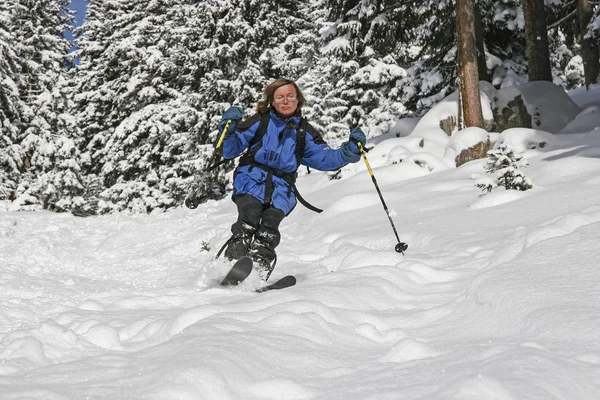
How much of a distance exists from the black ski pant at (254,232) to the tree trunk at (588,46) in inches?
448

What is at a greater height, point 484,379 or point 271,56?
point 271,56

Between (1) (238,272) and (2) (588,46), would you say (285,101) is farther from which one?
(2) (588,46)

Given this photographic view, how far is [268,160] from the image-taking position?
534 cm

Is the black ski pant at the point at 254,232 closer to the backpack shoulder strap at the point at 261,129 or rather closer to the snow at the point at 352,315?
the snow at the point at 352,315

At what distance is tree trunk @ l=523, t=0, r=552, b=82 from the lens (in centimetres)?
1335

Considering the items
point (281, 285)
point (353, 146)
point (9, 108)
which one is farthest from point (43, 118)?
point (281, 285)

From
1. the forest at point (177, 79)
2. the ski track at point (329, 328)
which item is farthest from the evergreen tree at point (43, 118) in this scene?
the ski track at point (329, 328)

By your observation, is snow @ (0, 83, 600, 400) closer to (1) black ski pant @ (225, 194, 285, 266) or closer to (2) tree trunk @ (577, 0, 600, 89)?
(1) black ski pant @ (225, 194, 285, 266)

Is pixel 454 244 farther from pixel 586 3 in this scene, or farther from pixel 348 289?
pixel 586 3

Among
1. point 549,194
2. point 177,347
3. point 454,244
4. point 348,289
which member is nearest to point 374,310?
point 348,289

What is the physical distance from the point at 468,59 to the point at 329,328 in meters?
9.83

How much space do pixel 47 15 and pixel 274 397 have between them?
25086 millimetres

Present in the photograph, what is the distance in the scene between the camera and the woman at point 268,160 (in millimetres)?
5160

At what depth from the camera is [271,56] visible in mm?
19203
